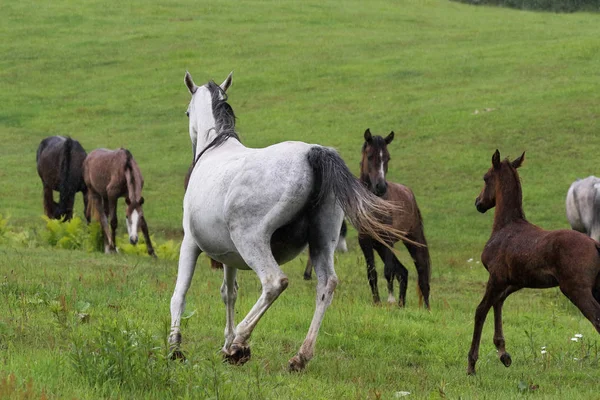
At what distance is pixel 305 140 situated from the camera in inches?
1292

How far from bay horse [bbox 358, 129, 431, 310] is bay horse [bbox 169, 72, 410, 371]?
4.84m

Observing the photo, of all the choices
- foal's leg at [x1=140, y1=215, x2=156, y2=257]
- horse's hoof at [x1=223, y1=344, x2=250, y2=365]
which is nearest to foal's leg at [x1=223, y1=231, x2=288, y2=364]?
horse's hoof at [x1=223, y1=344, x2=250, y2=365]

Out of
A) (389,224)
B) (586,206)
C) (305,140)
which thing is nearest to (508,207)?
(389,224)

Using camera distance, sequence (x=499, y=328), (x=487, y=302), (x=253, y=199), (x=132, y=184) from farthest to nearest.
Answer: (x=132, y=184) < (x=499, y=328) < (x=487, y=302) < (x=253, y=199)

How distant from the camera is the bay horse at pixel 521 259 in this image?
24.9 feet

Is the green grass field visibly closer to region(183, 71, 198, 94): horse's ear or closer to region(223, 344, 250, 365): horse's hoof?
region(223, 344, 250, 365): horse's hoof

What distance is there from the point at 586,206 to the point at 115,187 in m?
9.80

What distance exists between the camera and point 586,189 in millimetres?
19375

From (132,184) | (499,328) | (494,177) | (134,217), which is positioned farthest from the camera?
(132,184)

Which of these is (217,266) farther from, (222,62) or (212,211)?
(222,62)

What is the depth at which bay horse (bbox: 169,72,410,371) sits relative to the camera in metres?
7.39

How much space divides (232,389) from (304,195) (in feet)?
6.38

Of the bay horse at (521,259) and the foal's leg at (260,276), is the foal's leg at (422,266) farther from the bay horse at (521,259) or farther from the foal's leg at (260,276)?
the foal's leg at (260,276)

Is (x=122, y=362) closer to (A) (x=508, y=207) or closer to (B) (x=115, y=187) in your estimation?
(A) (x=508, y=207)
